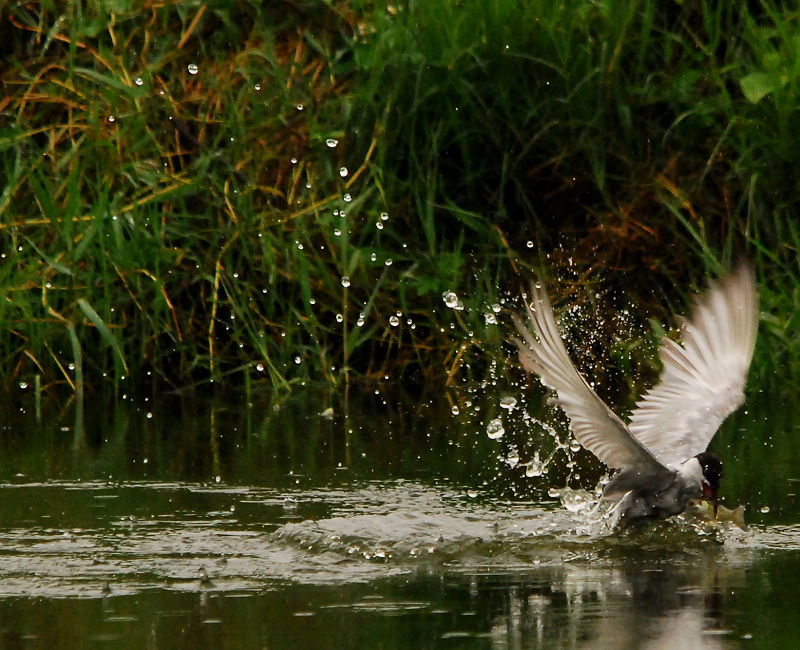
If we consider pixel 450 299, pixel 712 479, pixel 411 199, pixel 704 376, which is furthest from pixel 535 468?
pixel 411 199

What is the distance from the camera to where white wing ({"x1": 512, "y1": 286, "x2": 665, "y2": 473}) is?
17.6 feet

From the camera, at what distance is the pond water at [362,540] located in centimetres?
439

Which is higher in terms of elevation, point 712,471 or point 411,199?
point 411,199

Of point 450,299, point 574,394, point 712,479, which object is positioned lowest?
point 712,479

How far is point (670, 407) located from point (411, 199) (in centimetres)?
273

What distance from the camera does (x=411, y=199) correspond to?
8883 mm

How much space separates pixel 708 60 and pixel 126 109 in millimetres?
3072

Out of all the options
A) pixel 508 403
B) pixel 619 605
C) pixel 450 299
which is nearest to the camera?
pixel 619 605

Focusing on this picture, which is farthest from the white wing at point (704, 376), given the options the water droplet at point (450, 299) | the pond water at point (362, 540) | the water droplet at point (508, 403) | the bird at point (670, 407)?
the water droplet at point (450, 299)

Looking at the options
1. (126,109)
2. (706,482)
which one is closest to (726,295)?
(706,482)

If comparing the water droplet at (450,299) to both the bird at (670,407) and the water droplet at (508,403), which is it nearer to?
the water droplet at (508,403)

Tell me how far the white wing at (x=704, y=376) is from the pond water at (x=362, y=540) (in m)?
0.28

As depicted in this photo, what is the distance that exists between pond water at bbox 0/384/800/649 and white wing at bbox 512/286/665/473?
0.87ft

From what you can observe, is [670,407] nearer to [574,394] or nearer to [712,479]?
[712,479]
